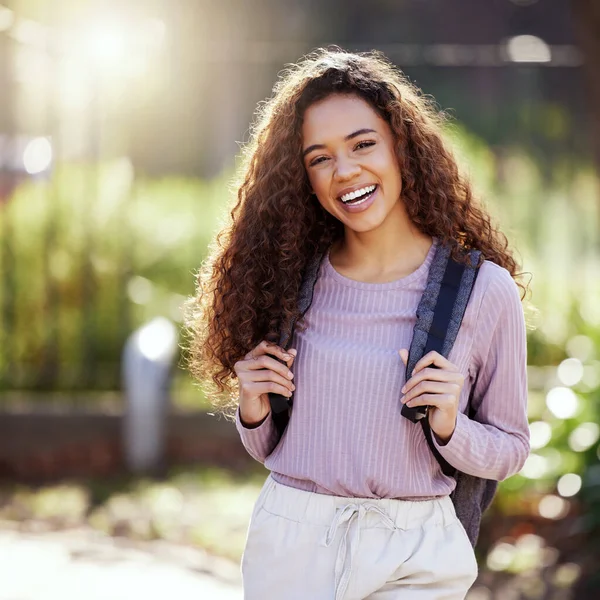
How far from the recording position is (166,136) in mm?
14688

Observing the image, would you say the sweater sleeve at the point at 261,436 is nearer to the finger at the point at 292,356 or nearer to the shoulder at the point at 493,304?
the finger at the point at 292,356

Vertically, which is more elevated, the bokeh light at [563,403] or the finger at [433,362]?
the finger at [433,362]

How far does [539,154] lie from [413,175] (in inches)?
220

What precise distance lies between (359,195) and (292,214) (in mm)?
228

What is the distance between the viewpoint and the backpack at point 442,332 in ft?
7.80

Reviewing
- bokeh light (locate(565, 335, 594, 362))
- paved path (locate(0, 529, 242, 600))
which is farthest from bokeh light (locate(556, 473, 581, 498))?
paved path (locate(0, 529, 242, 600))

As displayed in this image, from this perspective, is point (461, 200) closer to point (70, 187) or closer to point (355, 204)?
point (355, 204)

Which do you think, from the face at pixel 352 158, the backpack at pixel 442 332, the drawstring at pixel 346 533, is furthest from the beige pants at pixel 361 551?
the face at pixel 352 158

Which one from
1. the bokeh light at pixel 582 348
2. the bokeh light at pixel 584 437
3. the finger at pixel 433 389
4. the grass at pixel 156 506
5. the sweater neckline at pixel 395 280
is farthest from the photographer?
the grass at pixel 156 506

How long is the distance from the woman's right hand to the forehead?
501 millimetres

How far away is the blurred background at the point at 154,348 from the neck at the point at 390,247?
1.88 meters

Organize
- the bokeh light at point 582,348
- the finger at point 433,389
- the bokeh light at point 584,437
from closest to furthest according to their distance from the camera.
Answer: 1. the finger at point 433,389
2. the bokeh light at point 584,437
3. the bokeh light at point 582,348

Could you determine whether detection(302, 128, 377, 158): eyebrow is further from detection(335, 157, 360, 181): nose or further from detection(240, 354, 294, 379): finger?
detection(240, 354, 294, 379): finger

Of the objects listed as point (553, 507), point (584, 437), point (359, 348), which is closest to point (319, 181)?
point (359, 348)
